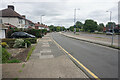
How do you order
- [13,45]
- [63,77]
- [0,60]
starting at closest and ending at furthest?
[63,77] → [0,60] → [13,45]

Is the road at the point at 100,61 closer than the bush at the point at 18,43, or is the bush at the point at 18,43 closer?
the road at the point at 100,61

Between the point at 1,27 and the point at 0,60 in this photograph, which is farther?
the point at 1,27

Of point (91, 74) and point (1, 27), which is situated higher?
point (1, 27)

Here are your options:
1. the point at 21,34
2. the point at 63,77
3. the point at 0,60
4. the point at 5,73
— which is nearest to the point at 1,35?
the point at 21,34

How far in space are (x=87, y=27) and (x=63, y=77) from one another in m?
89.9

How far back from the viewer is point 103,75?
4.71 meters

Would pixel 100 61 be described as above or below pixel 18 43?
below

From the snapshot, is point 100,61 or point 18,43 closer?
point 100,61

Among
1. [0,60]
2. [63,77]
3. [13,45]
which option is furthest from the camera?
[13,45]

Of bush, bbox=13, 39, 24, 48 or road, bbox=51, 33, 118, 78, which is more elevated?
bush, bbox=13, 39, 24, 48

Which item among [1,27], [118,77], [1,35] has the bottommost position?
[118,77]

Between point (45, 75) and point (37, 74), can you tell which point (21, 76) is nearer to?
point (37, 74)

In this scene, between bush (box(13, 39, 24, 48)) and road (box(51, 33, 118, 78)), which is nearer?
road (box(51, 33, 118, 78))

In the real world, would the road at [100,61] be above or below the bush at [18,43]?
below
